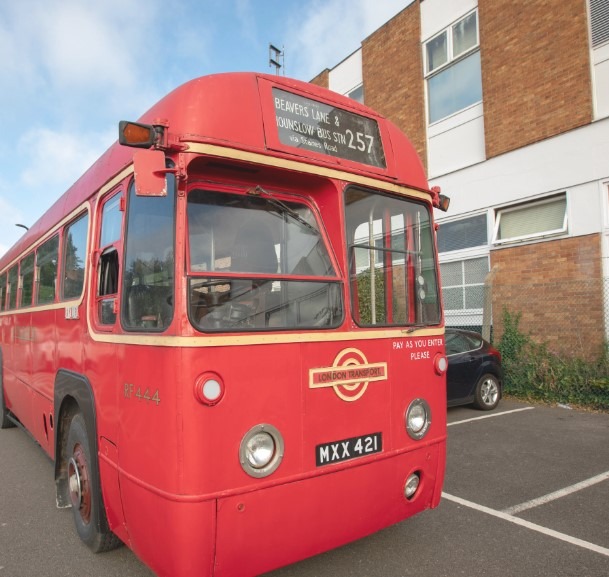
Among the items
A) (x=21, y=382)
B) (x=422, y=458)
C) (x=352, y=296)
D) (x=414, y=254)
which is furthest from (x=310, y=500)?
(x=21, y=382)

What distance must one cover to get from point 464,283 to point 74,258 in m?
9.11

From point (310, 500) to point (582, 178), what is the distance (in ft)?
29.0

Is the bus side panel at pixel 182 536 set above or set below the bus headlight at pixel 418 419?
below

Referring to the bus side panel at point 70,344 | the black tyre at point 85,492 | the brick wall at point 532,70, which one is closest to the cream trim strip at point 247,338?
the bus side panel at point 70,344

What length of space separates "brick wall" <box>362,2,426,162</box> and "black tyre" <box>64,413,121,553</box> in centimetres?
1089

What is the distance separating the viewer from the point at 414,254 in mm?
3637

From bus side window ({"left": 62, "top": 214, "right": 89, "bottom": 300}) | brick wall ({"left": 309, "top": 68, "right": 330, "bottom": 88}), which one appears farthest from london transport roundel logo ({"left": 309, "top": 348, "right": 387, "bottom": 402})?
brick wall ({"left": 309, "top": 68, "right": 330, "bottom": 88})

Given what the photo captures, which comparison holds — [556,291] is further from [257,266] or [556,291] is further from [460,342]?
[257,266]

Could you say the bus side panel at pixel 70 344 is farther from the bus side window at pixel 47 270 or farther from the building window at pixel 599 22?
the building window at pixel 599 22

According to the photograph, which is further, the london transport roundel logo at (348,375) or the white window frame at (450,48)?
the white window frame at (450,48)

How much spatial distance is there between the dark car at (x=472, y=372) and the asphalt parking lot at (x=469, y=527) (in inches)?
72.3

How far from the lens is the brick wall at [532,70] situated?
926 cm

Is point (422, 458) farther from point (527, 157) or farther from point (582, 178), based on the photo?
point (527, 157)

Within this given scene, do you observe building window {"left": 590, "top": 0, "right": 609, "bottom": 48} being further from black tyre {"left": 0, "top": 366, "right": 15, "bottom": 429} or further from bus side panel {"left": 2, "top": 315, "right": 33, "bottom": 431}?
black tyre {"left": 0, "top": 366, "right": 15, "bottom": 429}
